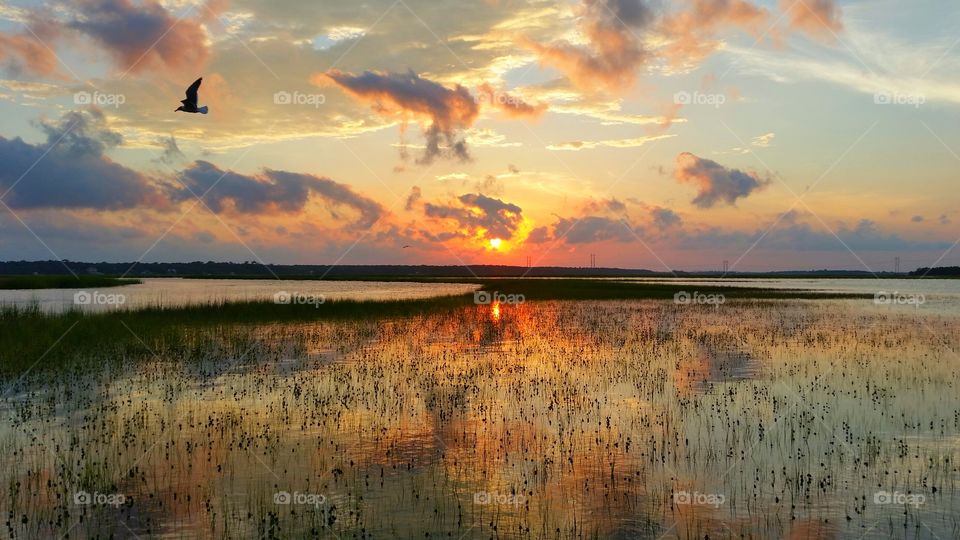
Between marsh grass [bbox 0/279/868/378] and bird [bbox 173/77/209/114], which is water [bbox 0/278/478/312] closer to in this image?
marsh grass [bbox 0/279/868/378]

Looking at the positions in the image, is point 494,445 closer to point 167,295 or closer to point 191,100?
point 191,100

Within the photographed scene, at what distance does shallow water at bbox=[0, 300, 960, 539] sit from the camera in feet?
37.2

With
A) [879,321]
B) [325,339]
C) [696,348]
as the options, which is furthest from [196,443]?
[879,321]

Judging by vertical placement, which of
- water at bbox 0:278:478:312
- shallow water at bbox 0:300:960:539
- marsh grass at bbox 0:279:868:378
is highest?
water at bbox 0:278:478:312

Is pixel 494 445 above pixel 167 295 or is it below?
below

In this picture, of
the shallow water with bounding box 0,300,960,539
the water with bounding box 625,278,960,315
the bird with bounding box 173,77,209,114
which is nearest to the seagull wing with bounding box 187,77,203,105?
the bird with bounding box 173,77,209,114

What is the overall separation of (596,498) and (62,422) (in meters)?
14.5

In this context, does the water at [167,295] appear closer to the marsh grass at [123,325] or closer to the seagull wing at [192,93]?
the marsh grass at [123,325]

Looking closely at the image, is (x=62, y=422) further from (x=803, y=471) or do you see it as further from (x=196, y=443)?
(x=803, y=471)

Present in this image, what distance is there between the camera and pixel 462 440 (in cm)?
1616

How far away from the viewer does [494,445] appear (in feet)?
51.7

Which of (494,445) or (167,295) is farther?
(167,295)

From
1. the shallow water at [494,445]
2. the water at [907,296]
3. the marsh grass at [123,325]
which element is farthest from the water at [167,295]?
the water at [907,296]

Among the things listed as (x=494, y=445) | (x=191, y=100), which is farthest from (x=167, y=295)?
(x=494, y=445)
